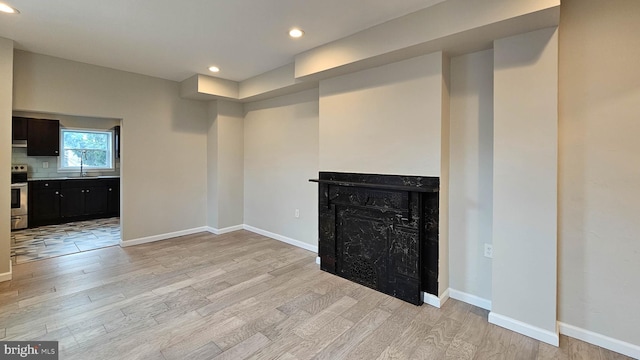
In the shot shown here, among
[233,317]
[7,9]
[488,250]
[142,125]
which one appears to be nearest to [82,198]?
[142,125]

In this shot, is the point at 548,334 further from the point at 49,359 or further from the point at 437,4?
the point at 49,359

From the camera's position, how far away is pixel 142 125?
4262mm

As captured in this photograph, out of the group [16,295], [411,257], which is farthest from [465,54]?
[16,295]

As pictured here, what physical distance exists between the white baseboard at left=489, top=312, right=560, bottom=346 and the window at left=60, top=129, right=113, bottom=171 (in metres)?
7.75

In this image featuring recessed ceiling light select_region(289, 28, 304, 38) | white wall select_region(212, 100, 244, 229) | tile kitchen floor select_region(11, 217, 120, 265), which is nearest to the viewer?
recessed ceiling light select_region(289, 28, 304, 38)

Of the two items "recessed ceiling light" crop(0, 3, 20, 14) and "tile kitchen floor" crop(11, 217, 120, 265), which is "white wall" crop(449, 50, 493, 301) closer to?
"recessed ceiling light" crop(0, 3, 20, 14)

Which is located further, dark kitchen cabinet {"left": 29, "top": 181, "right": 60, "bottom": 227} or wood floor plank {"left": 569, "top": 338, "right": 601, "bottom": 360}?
dark kitchen cabinet {"left": 29, "top": 181, "right": 60, "bottom": 227}

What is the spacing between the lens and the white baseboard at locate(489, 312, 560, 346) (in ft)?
6.52

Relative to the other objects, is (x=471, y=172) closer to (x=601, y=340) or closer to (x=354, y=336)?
(x=601, y=340)

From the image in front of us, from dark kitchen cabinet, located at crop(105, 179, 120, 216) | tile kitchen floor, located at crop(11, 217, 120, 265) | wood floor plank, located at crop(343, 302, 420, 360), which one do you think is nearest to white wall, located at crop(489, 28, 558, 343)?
wood floor plank, located at crop(343, 302, 420, 360)

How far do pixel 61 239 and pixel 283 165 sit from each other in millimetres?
3813

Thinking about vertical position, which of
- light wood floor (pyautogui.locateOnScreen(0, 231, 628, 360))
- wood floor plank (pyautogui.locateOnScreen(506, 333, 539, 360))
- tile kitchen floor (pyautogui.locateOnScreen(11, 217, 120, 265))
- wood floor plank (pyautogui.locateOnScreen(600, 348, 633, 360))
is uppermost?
tile kitchen floor (pyautogui.locateOnScreen(11, 217, 120, 265))

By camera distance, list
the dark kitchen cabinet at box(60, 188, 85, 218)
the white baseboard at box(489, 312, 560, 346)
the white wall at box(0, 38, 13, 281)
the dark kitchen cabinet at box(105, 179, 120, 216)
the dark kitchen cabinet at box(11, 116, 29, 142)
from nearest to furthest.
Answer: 1. the white baseboard at box(489, 312, 560, 346)
2. the white wall at box(0, 38, 13, 281)
3. the dark kitchen cabinet at box(11, 116, 29, 142)
4. the dark kitchen cabinet at box(60, 188, 85, 218)
5. the dark kitchen cabinet at box(105, 179, 120, 216)

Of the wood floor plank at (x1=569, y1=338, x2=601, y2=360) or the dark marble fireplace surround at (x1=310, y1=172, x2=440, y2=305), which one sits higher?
the dark marble fireplace surround at (x1=310, y1=172, x2=440, y2=305)
